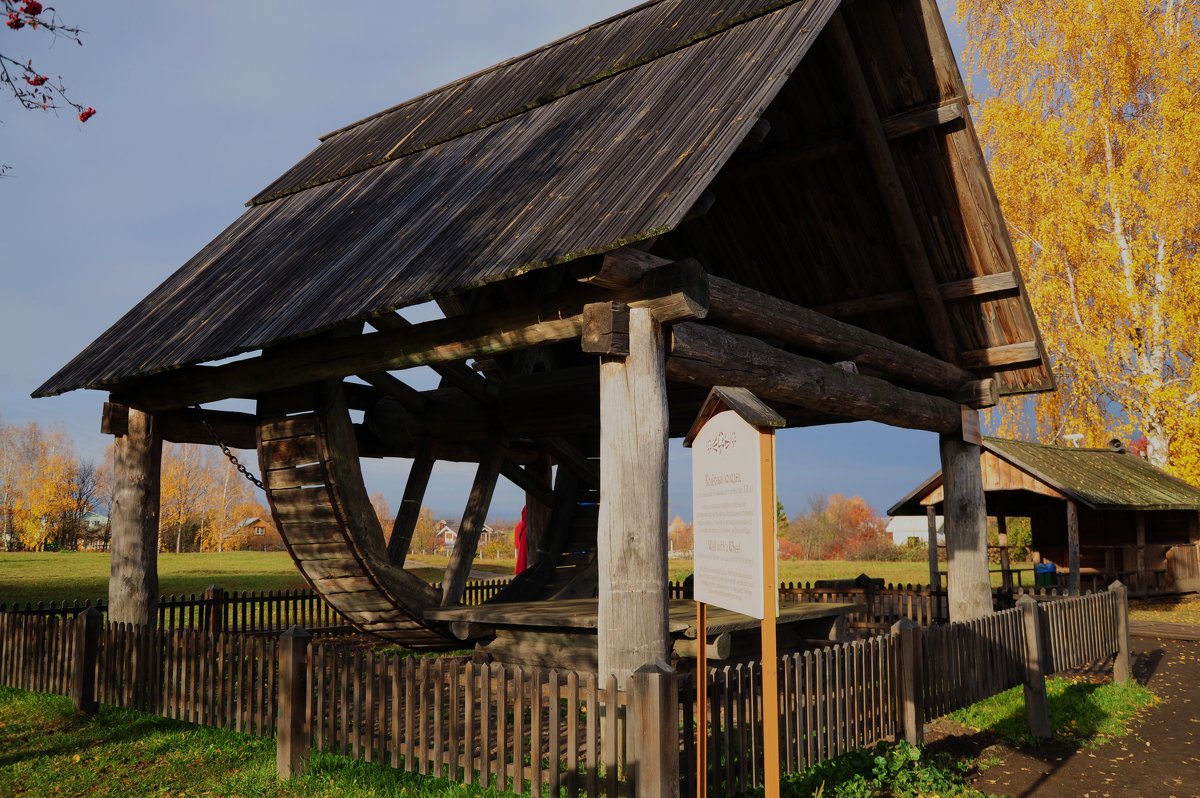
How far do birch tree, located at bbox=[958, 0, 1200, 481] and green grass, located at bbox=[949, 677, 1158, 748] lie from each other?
1397 centimetres

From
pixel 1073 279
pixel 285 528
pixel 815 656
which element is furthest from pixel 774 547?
pixel 1073 279

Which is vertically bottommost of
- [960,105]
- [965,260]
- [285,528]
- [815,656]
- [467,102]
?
[815,656]

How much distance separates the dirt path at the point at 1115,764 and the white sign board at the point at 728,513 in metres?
4.14

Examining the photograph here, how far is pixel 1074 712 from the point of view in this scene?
995 cm

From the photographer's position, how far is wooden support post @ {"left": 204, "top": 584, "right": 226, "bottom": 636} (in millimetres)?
12905

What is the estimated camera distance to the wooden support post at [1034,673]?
29.3 ft

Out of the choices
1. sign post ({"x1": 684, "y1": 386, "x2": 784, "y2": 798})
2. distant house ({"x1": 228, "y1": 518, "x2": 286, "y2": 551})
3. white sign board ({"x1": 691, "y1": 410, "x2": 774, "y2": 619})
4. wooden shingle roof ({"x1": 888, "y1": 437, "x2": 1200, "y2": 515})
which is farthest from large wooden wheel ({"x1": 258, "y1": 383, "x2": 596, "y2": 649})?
distant house ({"x1": 228, "y1": 518, "x2": 286, "y2": 551})

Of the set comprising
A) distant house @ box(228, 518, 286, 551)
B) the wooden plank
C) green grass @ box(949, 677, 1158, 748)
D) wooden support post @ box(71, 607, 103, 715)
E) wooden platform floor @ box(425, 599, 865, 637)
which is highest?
the wooden plank

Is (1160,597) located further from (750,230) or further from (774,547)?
(774,547)

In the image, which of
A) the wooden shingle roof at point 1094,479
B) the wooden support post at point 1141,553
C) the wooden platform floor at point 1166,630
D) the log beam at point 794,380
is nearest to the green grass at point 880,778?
the log beam at point 794,380

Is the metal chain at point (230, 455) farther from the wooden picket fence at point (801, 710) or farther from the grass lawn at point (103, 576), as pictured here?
the grass lawn at point (103, 576)

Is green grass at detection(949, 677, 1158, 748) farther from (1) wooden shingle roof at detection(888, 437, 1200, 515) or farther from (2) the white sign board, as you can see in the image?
(1) wooden shingle roof at detection(888, 437, 1200, 515)

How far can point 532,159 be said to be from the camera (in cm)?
813

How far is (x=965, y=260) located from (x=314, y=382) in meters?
6.98
